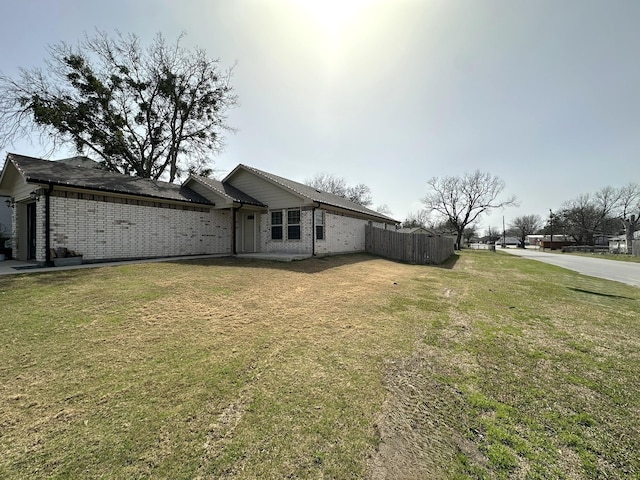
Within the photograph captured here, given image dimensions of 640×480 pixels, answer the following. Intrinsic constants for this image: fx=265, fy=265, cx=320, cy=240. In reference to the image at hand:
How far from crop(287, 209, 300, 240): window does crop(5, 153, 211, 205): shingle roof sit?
4.37 meters

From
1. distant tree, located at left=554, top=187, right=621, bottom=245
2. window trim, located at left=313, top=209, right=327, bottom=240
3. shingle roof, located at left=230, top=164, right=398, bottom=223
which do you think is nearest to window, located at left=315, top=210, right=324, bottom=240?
window trim, located at left=313, top=209, right=327, bottom=240

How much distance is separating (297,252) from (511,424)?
469 inches

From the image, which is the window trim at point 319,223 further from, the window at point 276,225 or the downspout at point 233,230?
the downspout at point 233,230

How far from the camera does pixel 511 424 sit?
92.4 inches

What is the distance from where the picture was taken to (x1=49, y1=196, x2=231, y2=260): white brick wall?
9805mm

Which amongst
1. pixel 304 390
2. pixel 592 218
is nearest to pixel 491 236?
pixel 592 218

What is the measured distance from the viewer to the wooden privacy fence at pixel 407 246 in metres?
16.2

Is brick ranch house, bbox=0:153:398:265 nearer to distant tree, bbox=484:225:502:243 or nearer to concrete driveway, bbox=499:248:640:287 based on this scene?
concrete driveway, bbox=499:248:640:287

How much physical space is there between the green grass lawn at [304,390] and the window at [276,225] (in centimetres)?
909

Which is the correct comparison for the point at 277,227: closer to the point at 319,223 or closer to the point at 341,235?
the point at 319,223

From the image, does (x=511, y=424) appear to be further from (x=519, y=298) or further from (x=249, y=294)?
(x=519, y=298)

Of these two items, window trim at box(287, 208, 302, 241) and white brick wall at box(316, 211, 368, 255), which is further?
white brick wall at box(316, 211, 368, 255)

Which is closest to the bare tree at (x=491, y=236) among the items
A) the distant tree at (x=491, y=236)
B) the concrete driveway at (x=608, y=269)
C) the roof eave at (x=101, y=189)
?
the distant tree at (x=491, y=236)

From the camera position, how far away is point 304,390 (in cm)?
273
